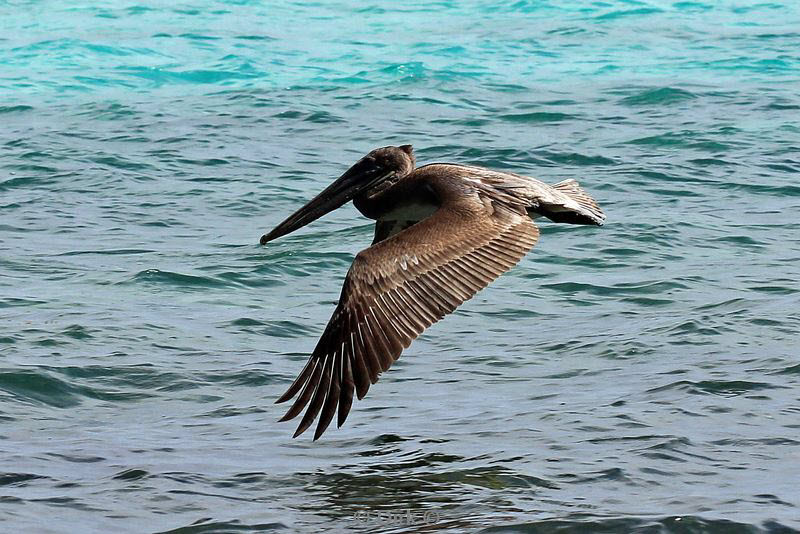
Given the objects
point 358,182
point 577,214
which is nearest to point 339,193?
point 358,182

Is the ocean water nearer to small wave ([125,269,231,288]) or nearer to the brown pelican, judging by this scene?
small wave ([125,269,231,288])

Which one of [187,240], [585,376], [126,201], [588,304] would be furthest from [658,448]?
[126,201]

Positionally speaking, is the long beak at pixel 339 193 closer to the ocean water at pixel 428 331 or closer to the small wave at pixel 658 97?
the ocean water at pixel 428 331

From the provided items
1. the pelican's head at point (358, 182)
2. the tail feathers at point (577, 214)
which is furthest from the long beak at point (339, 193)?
the tail feathers at point (577, 214)

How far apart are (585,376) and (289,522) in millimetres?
2441

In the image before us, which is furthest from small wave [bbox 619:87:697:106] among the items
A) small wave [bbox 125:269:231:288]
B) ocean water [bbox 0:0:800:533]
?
small wave [bbox 125:269:231:288]

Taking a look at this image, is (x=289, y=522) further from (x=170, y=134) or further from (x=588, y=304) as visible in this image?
(x=170, y=134)

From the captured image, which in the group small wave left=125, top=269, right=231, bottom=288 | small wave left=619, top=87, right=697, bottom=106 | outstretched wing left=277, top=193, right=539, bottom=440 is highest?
outstretched wing left=277, top=193, right=539, bottom=440

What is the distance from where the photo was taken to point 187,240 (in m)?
10.2

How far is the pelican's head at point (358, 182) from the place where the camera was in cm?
697

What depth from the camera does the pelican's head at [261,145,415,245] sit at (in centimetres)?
697

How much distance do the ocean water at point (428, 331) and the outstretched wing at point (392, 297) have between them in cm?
39

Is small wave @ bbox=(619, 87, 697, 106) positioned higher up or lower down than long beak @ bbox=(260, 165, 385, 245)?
lower down

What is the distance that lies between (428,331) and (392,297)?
2.57 metres
